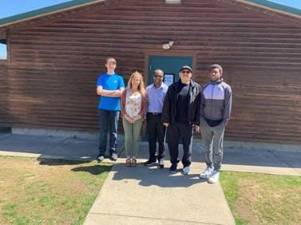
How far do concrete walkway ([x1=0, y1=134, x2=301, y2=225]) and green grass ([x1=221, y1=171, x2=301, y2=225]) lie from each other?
18 cm

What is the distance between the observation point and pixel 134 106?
6.41m

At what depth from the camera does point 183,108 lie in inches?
240

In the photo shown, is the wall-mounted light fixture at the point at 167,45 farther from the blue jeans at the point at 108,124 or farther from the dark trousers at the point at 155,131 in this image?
the dark trousers at the point at 155,131

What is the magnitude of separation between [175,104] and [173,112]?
138mm

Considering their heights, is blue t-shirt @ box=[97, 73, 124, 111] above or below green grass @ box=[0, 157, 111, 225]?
above

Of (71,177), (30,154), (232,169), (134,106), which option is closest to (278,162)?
(232,169)

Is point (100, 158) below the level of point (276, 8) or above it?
below

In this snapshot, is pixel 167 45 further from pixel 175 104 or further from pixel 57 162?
pixel 57 162

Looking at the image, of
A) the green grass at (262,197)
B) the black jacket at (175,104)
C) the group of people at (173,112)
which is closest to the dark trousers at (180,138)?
the group of people at (173,112)

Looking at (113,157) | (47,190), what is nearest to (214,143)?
(113,157)

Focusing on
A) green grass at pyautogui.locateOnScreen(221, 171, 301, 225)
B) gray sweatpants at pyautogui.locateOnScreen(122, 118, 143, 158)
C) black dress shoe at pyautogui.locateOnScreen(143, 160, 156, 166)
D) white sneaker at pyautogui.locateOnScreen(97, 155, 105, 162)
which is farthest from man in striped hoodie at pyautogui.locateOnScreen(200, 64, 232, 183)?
white sneaker at pyautogui.locateOnScreen(97, 155, 105, 162)

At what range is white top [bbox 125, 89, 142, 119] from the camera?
641 cm

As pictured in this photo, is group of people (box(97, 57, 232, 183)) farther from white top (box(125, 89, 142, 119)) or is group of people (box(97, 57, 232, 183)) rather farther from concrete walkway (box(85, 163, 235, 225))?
concrete walkway (box(85, 163, 235, 225))

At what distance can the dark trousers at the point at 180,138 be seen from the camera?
621cm
